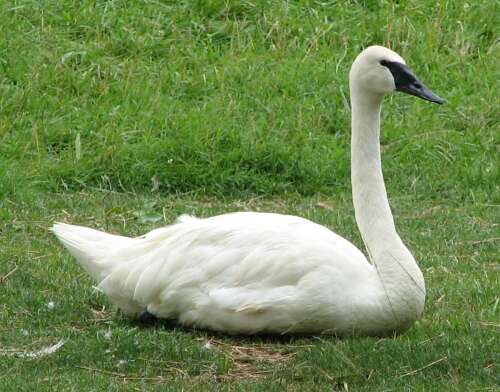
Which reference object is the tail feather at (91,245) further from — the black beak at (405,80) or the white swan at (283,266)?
the black beak at (405,80)

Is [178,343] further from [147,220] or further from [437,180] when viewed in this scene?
[437,180]

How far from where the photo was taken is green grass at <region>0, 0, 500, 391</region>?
5.75 metres

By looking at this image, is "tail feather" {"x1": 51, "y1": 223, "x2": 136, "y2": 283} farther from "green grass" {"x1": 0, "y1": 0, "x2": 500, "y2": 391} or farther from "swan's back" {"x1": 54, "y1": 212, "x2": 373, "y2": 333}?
"green grass" {"x1": 0, "y1": 0, "x2": 500, "y2": 391}

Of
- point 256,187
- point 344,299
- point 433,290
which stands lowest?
point 256,187

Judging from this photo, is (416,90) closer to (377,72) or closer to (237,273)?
(377,72)

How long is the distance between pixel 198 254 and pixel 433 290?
1.35 m

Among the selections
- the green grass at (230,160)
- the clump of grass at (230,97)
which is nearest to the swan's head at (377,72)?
the green grass at (230,160)

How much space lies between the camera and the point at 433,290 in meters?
6.91

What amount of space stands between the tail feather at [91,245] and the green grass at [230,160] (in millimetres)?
222

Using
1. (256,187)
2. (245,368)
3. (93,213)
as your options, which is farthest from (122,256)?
(256,187)

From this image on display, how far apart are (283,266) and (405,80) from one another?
114 centimetres

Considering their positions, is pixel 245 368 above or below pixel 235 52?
above

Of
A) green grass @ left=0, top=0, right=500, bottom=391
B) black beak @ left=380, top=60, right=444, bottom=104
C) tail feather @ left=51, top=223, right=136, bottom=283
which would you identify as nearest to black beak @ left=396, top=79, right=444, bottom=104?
black beak @ left=380, top=60, right=444, bottom=104

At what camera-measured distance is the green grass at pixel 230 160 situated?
5750 millimetres
